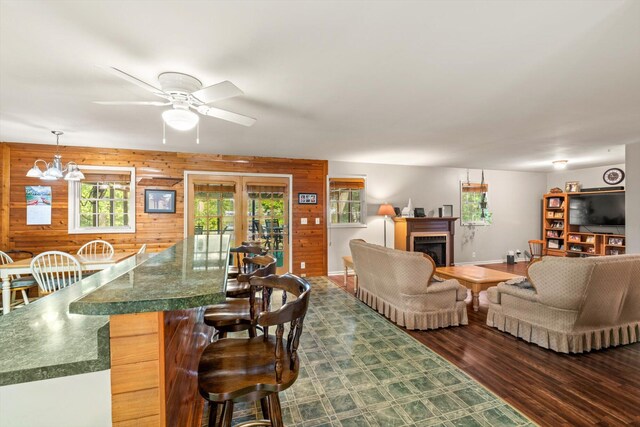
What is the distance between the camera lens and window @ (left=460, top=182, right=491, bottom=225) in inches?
291

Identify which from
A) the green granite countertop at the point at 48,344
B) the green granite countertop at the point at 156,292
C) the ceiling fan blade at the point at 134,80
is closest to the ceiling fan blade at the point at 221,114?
the ceiling fan blade at the point at 134,80

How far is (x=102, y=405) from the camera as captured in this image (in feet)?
3.05

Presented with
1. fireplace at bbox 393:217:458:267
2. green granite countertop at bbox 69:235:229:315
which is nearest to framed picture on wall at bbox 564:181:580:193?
fireplace at bbox 393:217:458:267

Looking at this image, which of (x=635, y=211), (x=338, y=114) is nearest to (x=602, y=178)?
(x=635, y=211)

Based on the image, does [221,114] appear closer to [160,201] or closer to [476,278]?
[160,201]

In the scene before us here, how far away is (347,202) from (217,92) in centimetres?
457

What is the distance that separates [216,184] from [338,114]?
323 cm

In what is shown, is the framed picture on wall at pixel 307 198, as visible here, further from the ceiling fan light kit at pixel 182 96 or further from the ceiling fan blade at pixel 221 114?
the ceiling fan light kit at pixel 182 96

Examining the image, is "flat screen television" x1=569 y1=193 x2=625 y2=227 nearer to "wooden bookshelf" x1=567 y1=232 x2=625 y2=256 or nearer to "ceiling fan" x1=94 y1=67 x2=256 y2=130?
"wooden bookshelf" x1=567 y1=232 x2=625 y2=256

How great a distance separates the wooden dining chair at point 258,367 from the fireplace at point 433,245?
17.7 feet

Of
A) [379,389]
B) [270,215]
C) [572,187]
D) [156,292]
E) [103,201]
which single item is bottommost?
[379,389]

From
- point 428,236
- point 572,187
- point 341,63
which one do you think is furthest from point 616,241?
point 341,63

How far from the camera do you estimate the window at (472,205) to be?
7.39 meters

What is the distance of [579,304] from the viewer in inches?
105
